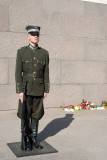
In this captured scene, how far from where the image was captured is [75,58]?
772 cm

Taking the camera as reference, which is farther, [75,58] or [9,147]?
[75,58]

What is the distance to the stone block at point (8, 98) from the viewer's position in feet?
22.8

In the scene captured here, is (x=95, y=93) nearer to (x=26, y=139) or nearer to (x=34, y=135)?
(x=34, y=135)

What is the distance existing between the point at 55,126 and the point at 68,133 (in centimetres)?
61

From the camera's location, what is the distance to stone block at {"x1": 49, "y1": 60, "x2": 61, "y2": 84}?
7.44 m

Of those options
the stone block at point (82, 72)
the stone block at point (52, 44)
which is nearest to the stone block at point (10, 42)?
the stone block at point (52, 44)

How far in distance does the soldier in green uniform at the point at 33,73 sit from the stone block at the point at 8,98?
288 cm

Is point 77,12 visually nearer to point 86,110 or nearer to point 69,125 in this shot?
point 86,110

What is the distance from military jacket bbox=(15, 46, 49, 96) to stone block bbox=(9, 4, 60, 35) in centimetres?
310

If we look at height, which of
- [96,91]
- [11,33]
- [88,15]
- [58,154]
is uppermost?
[88,15]

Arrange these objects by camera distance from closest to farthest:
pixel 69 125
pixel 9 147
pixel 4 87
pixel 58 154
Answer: pixel 58 154 < pixel 9 147 < pixel 69 125 < pixel 4 87

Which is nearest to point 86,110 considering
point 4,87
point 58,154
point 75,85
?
point 75,85

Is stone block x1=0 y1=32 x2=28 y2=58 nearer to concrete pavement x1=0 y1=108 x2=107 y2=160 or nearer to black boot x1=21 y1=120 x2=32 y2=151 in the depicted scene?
concrete pavement x1=0 y1=108 x2=107 y2=160

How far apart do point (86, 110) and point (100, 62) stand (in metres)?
1.57
